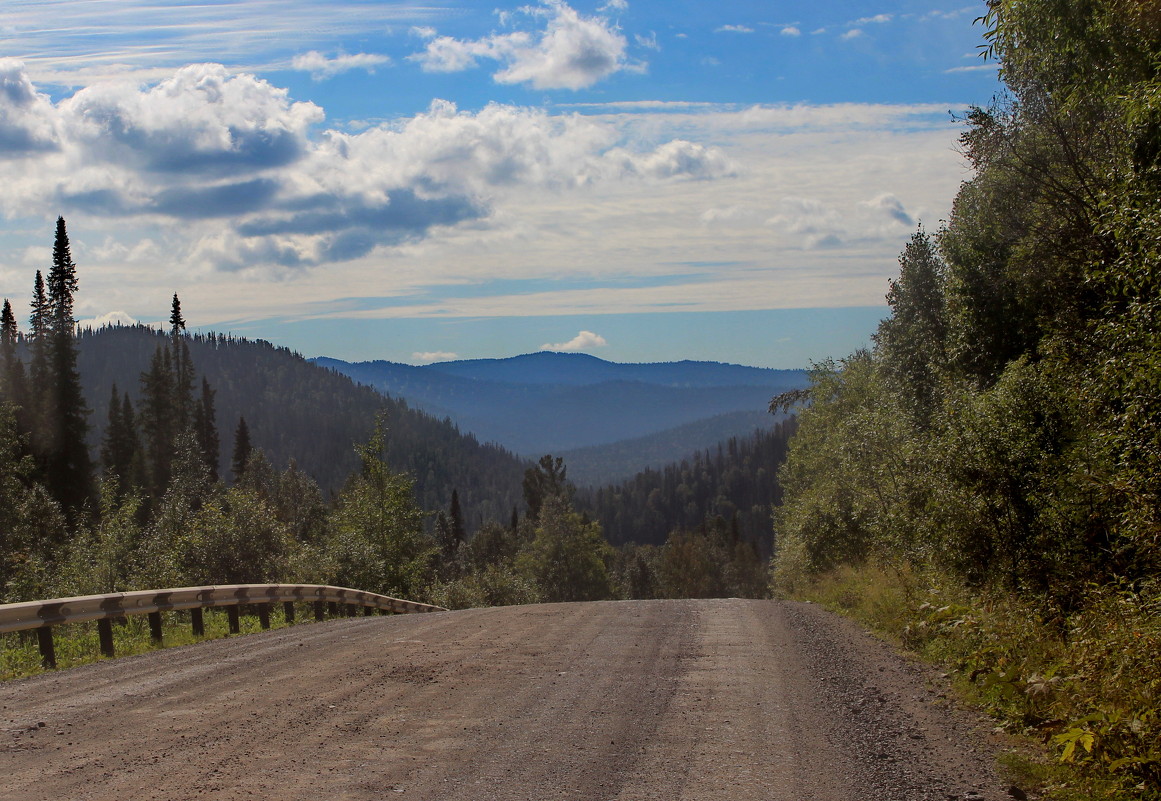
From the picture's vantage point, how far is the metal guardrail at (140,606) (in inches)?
432

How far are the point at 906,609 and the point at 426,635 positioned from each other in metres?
7.34

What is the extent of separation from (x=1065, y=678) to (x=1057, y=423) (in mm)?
4283

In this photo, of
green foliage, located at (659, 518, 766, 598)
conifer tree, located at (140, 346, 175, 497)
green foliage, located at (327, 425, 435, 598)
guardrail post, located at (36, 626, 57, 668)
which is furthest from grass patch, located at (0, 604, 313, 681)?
green foliage, located at (659, 518, 766, 598)

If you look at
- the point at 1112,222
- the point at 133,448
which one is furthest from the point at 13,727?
the point at 133,448

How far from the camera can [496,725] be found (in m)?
7.70

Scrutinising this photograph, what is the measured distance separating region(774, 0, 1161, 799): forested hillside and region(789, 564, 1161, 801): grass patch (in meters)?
0.02

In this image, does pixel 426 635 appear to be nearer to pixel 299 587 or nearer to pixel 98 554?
pixel 299 587

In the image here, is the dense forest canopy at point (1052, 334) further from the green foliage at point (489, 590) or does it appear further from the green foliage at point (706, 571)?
the green foliage at point (706, 571)

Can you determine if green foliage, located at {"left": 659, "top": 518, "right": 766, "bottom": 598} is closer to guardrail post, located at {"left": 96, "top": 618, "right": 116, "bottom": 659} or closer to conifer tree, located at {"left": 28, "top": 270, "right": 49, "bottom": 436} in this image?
conifer tree, located at {"left": 28, "top": 270, "right": 49, "bottom": 436}

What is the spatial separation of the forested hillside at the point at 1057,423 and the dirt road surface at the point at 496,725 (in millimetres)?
1005

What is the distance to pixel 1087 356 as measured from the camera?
1098cm

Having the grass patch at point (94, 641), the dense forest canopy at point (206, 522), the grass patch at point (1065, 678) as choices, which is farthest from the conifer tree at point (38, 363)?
the grass patch at point (1065, 678)

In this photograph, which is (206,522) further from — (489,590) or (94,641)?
(489,590)

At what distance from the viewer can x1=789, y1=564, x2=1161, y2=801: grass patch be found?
243 inches
